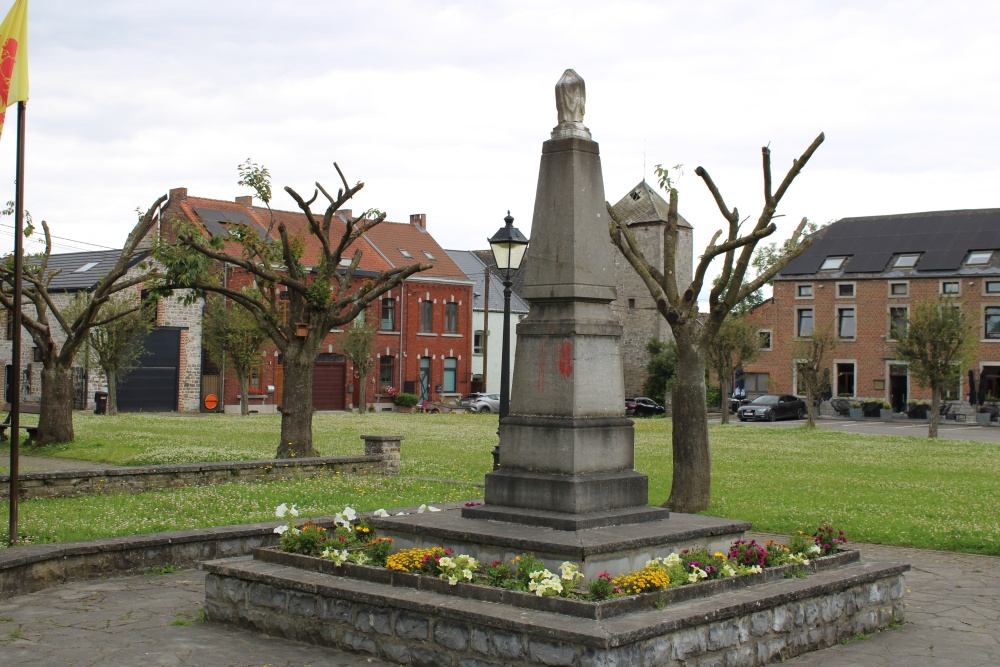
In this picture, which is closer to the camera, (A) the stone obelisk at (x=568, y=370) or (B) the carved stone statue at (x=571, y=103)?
(A) the stone obelisk at (x=568, y=370)

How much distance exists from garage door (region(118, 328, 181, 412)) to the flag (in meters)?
37.0

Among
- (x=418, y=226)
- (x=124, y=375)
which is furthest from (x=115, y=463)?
(x=418, y=226)

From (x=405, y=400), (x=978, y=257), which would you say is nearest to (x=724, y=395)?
(x=405, y=400)

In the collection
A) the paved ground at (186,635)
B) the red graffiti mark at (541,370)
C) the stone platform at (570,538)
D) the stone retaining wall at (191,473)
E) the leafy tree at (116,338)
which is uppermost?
the leafy tree at (116,338)

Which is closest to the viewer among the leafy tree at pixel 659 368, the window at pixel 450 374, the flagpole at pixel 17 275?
the flagpole at pixel 17 275

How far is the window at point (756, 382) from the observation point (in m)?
62.9

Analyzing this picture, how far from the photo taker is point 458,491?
50.8ft

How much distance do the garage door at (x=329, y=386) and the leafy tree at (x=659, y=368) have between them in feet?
60.8

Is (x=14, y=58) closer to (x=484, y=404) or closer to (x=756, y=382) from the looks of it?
Result: (x=484, y=404)

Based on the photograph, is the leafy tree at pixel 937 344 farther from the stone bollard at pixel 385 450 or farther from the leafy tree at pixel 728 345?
the stone bollard at pixel 385 450

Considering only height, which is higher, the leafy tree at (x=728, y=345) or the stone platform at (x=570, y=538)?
the leafy tree at (x=728, y=345)

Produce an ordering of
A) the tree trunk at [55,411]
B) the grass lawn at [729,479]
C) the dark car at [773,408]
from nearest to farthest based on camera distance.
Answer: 1. the grass lawn at [729,479]
2. the tree trunk at [55,411]
3. the dark car at [773,408]

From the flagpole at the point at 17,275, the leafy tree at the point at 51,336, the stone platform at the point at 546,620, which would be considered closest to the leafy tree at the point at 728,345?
the leafy tree at the point at 51,336

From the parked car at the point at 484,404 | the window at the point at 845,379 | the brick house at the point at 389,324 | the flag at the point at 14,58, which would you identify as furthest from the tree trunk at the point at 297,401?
the window at the point at 845,379
